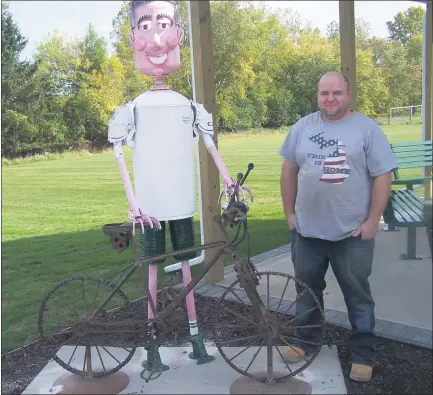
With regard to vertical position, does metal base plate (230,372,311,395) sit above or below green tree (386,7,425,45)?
below

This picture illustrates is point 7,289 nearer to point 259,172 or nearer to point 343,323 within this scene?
point 343,323

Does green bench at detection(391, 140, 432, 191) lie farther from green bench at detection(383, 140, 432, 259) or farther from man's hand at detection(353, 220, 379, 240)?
man's hand at detection(353, 220, 379, 240)

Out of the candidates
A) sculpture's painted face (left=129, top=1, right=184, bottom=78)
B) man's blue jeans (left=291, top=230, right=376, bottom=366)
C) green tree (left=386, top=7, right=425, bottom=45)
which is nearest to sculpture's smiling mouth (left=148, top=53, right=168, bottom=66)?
sculpture's painted face (left=129, top=1, right=184, bottom=78)

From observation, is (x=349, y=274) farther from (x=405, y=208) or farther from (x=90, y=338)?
(x=90, y=338)

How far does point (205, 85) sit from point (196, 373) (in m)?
2.21

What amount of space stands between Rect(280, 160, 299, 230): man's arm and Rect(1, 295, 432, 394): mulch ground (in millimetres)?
922

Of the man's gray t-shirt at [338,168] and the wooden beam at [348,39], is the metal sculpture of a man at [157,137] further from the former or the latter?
the wooden beam at [348,39]

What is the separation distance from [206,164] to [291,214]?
52.3 inches

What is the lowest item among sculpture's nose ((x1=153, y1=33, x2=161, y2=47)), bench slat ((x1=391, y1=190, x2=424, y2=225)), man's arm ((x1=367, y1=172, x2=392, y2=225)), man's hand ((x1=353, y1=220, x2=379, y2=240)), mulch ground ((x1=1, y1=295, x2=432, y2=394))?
mulch ground ((x1=1, y1=295, x2=432, y2=394))

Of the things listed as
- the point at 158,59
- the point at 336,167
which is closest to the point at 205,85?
the point at 158,59

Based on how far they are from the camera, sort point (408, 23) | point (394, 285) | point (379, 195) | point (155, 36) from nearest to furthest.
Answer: point (379, 195)
point (155, 36)
point (394, 285)
point (408, 23)

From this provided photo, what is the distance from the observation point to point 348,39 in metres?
3.86

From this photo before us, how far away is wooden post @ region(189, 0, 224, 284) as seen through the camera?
3830 mm

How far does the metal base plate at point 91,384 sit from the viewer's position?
8.81 ft
